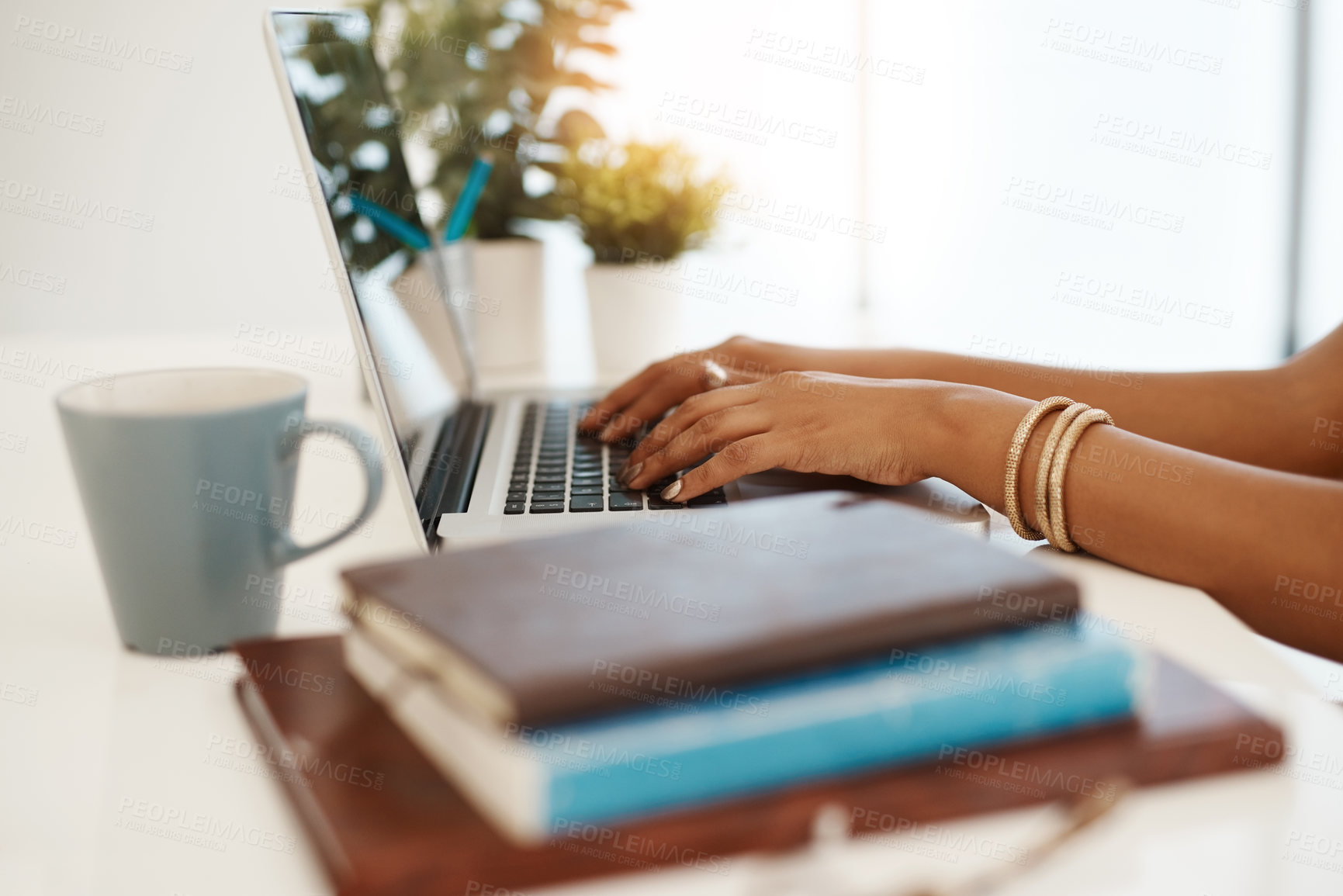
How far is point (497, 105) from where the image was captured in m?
1.19

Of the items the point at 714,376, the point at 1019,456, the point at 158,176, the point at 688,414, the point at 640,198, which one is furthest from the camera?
the point at 158,176

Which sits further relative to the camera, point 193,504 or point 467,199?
point 467,199

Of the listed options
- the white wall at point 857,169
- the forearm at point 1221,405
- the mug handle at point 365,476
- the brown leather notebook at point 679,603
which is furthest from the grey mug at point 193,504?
the white wall at point 857,169

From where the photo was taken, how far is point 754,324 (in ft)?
5.00

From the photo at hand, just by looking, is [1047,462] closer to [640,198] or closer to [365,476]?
[365,476]

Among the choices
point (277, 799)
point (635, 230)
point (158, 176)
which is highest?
point (158, 176)

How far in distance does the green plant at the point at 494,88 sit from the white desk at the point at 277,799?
0.70 m

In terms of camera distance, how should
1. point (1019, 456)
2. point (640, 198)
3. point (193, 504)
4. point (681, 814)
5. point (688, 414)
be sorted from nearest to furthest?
point (681, 814) < point (193, 504) < point (1019, 456) < point (688, 414) < point (640, 198)

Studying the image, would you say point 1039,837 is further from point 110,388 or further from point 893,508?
point 110,388

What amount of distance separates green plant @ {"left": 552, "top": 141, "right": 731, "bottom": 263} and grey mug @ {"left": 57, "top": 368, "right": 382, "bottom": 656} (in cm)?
67

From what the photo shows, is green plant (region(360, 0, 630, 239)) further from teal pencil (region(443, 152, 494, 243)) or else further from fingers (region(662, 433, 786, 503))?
fingers (region(662, 433, 786, 503))

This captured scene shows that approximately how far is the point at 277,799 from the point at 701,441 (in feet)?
1.15

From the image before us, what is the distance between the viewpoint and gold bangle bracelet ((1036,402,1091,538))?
56 cm

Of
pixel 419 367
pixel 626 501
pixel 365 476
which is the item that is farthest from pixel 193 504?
pixel 419 367
